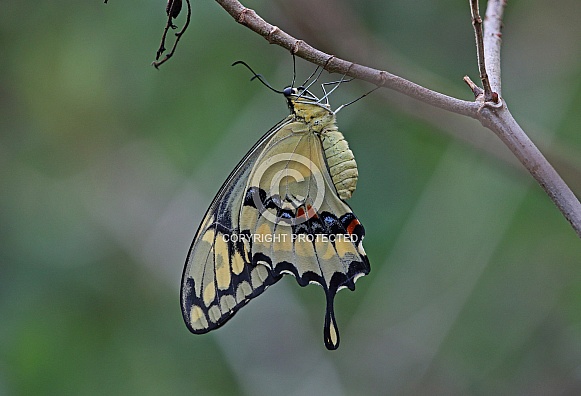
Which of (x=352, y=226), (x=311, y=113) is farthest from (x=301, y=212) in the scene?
(x=311, y=113)

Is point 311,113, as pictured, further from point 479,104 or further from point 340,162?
point 479,104

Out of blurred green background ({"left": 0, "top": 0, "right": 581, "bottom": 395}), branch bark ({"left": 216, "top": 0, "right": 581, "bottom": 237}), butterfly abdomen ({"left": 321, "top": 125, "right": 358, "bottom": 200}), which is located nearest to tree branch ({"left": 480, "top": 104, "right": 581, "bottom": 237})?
branch bark ({"left": 216, "top": 0, "right": 581, "bottom": 237})

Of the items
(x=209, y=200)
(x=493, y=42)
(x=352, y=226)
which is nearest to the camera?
(x=493, y=42)

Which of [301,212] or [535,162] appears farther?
[301,212]

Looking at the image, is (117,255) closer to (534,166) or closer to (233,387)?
(233,387)

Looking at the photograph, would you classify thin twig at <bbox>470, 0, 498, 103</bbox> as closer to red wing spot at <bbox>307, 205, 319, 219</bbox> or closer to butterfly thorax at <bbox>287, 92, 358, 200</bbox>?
butterfly thorax at <bbox>287, 92, 358, 200</bbox>

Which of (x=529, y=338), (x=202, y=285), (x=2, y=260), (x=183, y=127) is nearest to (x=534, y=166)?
(x=202, y=285)
